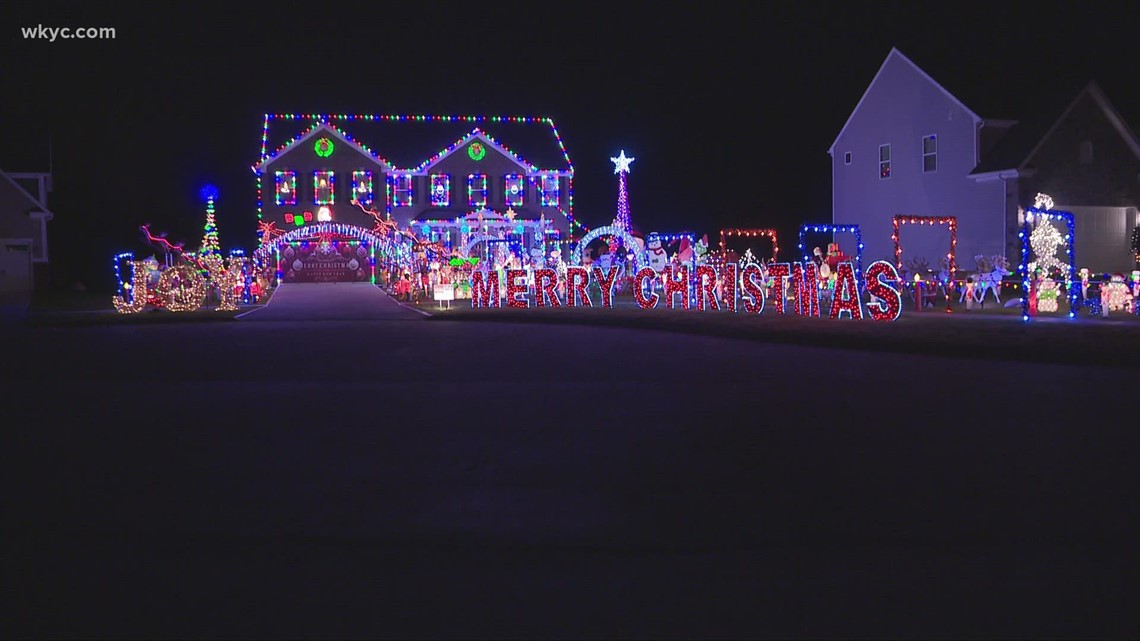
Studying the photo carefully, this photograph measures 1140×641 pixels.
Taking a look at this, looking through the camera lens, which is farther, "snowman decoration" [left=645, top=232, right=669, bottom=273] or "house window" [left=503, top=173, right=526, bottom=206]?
"house window" [left=503, top=173, right=526, bottom=206]

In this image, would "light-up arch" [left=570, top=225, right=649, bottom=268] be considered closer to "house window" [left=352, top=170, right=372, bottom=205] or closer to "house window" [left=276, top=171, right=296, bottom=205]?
"house window" [left=352, top=170, right=372, bottom=205]

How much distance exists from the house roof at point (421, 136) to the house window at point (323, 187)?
1.85 metres

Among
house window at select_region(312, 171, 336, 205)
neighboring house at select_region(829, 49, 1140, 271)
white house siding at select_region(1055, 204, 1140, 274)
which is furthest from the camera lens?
house window at select_region(312, 171, 336, 205)

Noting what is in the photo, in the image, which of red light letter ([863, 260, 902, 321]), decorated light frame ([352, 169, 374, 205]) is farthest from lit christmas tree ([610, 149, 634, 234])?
decorated light frame ([352, 169, 374, 205])

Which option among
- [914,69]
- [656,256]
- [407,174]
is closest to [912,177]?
[914,69]

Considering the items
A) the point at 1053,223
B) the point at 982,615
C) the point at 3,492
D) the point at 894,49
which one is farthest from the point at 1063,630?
the point at 894,49

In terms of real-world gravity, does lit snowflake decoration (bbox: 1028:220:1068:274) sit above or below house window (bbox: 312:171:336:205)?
below

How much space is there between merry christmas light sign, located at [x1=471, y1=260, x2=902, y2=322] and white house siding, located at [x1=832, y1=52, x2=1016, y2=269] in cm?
556

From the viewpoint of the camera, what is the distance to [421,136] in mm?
46750

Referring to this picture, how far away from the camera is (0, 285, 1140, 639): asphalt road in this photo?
190 inches

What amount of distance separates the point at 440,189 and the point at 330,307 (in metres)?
18.9

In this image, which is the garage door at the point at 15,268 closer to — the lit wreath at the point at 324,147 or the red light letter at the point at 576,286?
the lit wreath at the point at 324,147

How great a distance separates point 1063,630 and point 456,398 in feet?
24.3

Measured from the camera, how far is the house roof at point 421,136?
4559cm
